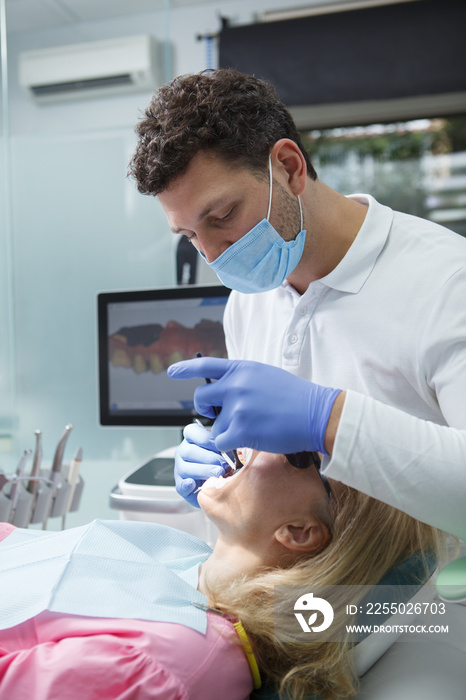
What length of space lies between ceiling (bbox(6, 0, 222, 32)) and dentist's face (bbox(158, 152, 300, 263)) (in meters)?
2.08

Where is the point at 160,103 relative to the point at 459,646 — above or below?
above

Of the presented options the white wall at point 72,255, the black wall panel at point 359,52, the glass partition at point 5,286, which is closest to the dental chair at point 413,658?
the glass partition at point 5,286

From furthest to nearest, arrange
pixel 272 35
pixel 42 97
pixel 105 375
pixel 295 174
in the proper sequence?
pixel 272 35 → pixel 42 97 → pixel 105 375 → pixel 295 174

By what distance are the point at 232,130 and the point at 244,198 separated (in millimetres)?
121

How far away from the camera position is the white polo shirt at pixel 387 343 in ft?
2.62

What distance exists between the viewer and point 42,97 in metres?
2.67

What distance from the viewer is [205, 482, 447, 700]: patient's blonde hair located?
0.87m

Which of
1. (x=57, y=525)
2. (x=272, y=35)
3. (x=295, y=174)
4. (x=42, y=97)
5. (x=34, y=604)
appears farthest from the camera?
(x=272, y=35)

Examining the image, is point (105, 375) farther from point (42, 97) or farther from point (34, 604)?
point (42, 97)

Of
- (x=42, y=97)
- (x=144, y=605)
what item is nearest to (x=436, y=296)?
(x=144, y=605)

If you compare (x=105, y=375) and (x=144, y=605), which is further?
(x=105, y=375)

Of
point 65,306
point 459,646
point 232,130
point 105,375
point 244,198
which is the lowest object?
point 459,646

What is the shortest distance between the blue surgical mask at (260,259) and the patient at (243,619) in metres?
0.36

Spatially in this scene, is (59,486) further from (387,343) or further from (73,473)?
(387,343)
